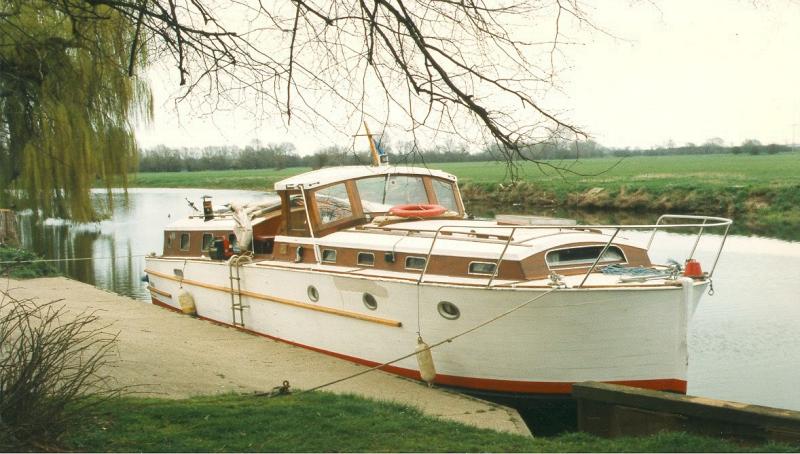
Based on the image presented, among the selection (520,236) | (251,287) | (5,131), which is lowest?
(251,287)

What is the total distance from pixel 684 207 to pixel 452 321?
116ft

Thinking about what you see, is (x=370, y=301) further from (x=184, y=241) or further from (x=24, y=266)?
(x=24, y=266)

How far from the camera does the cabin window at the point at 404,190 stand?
1365 cm

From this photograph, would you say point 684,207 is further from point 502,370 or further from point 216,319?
point 502,370

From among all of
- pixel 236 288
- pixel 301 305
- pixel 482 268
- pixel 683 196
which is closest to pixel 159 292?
pixel 236 288

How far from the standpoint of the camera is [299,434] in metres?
7.09

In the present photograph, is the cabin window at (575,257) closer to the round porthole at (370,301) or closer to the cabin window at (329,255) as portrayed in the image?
the round porthole at (370,301)

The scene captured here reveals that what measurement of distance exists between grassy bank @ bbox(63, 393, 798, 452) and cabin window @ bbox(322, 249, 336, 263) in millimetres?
4485

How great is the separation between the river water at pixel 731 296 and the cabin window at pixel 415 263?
442 centimetres

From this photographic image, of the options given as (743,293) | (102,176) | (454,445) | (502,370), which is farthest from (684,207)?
(454,445)

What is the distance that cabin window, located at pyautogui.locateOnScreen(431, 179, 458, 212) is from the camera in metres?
13.9

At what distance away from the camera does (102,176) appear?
2427cm

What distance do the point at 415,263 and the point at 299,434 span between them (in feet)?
14.7

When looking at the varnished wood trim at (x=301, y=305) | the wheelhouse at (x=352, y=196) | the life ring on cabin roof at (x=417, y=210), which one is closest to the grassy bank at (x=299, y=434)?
the varnished wood trim at (x=301, y=305)
